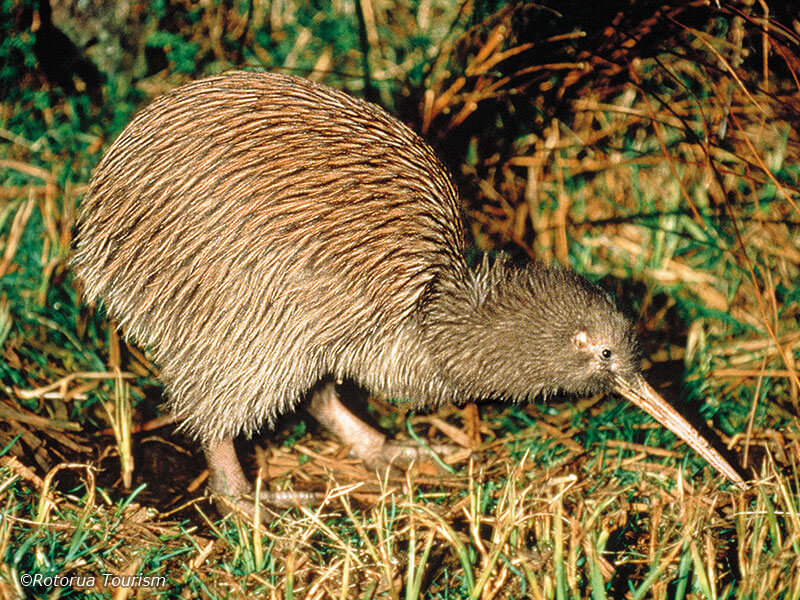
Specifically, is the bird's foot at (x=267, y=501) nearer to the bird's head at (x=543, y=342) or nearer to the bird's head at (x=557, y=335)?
the bird's head at (x=543, y=342)

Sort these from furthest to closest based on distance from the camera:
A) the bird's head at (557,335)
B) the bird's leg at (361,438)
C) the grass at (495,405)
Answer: the bird's leg at (361,438)
the bird's head at (557,335)
the grass at (495,405)

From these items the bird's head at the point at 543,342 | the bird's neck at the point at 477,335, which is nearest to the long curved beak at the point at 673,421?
the bird's head at the point at 543,342

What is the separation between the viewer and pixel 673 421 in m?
2.33

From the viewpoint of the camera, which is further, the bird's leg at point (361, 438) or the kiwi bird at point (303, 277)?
the bird's leg at point (361, 438)

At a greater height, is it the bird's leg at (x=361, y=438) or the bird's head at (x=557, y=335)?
the bird's head at (x=557, y=335)

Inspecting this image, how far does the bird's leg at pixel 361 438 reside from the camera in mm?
2676

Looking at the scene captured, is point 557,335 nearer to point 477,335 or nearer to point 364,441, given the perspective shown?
point 477,335

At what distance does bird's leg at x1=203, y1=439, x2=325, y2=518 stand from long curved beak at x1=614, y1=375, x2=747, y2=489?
1.08 m

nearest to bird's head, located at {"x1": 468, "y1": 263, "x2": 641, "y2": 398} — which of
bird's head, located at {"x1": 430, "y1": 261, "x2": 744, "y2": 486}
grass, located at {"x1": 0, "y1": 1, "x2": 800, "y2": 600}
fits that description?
bird's head, located at {"x1": 430, "y1": 261, "x2": 744, "y2": 486}

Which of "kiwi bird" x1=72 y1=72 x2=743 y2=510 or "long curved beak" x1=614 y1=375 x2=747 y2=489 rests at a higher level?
"kiwi bird" x1=72 y1=72 x2=743 y2=510

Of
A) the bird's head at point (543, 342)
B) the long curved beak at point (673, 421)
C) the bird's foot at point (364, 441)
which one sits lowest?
the bird's foot at point (364, 441)

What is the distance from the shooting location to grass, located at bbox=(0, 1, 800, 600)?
205cm

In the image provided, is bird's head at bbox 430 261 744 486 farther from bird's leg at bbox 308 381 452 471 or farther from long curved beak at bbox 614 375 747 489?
bird's leg at bbox 308 381 452 471

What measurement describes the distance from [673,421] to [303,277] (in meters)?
1.24
